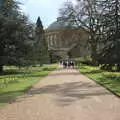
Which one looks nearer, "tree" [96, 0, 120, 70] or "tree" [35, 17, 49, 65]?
"tree" [96, 0, 120, 70]

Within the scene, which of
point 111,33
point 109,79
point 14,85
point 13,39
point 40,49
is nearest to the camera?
point 14,85

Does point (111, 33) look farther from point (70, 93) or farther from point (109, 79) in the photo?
point (70, 93)

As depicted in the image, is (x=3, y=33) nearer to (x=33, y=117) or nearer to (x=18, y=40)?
(x=18, y=40)

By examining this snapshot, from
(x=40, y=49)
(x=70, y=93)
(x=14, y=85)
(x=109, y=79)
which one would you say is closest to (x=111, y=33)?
(x=109, y=79)

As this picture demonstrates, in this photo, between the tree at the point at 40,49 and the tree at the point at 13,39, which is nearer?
the tree at the point at 13,39

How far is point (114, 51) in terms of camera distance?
41875 millimetres

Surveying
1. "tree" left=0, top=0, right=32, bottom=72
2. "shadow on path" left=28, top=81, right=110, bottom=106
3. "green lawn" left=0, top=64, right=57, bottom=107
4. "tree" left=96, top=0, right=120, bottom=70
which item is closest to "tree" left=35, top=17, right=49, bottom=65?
"green lawn" left=0, top=64, right=57, bottom=107

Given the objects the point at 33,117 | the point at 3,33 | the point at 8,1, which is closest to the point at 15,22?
the point at 3,33

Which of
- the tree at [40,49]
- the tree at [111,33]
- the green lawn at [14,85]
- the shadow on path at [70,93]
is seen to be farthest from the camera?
the tree at [40,49]

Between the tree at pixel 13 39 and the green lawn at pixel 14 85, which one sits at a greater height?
the tree at pixel 13 39

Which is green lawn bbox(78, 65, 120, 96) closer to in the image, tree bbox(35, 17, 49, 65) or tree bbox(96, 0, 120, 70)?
tree bbox(96, 0, 120, 70)

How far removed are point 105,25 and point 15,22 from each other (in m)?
20.9

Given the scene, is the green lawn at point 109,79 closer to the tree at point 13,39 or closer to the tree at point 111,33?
the tree at point 111,33

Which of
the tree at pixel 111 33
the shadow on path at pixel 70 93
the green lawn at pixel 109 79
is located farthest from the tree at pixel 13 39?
the shadow on path at pixel 70 93
